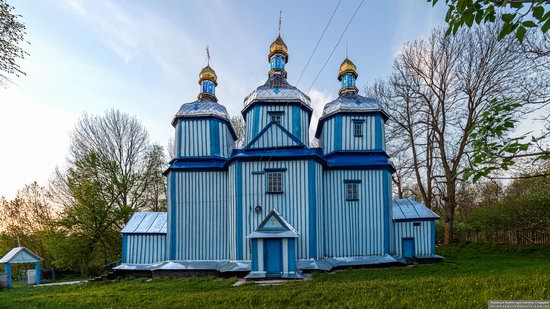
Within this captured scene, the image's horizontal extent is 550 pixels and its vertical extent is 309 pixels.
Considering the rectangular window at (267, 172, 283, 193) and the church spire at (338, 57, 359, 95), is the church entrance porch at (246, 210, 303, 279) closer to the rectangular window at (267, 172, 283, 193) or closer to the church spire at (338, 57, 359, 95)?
the rectangular window at (267, 172, 283, 193)

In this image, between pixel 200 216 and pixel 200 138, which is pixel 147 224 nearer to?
pixel 200 216

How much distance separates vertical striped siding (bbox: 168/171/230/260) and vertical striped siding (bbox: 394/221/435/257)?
8.05 m

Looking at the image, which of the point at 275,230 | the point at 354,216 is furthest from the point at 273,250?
the point at 354,216

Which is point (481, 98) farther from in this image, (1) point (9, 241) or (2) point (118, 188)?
(1) point (9, 241)

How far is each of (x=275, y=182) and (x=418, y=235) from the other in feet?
24.7

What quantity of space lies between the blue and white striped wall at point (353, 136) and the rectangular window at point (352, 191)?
66.3 inches

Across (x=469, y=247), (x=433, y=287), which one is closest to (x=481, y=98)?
(x=469, y=247)

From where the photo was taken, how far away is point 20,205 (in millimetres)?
24875

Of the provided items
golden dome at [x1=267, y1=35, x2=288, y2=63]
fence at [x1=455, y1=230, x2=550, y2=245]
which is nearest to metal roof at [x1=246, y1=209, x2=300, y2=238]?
golden dome at [x1=267, y1=35, x2=288, y2=63]

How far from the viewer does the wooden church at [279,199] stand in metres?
12.6

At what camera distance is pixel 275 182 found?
12.9 metres

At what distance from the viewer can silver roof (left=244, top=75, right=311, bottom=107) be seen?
48.0 feet

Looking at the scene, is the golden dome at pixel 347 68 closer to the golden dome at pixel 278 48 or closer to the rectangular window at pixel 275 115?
the golden dome at pixel 278 48

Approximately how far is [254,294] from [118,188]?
17056mm
